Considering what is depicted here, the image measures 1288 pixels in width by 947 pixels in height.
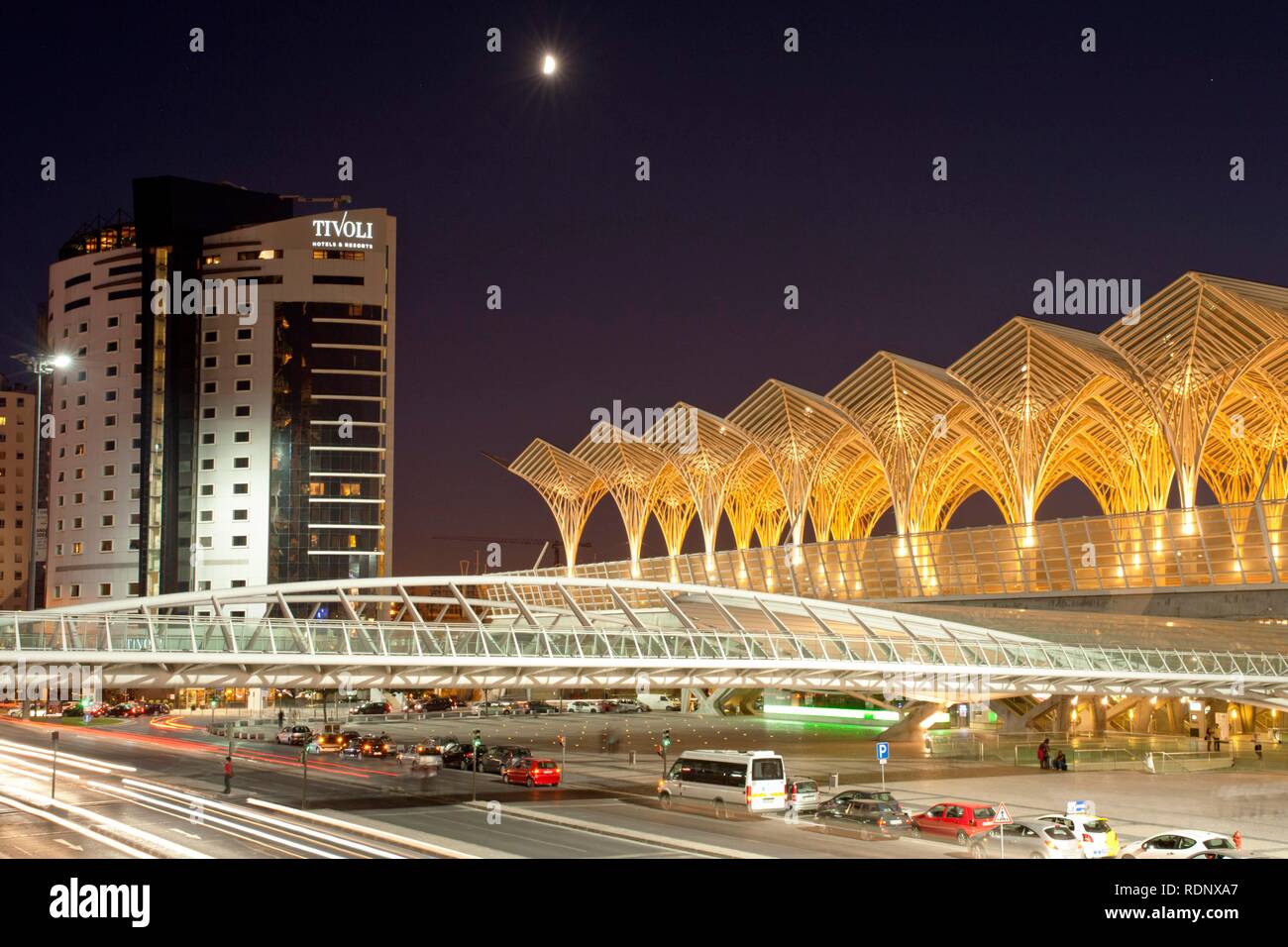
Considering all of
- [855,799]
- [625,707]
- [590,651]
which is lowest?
[625,707]

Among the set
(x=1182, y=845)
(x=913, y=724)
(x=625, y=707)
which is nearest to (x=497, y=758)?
(x=913, y=724)

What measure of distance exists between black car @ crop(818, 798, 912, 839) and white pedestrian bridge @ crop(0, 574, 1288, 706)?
18.4 feet

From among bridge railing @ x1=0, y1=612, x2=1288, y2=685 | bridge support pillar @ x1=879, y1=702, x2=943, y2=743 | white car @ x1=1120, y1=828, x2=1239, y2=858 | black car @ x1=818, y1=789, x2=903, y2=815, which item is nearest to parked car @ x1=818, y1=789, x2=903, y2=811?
black car @ x1=818, y1=789, x2=903, y2=815

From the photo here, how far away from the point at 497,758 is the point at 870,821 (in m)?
20.5

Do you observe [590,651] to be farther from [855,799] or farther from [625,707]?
[625,707]

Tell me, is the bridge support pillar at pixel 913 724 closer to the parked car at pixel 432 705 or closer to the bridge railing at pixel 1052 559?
the bridge railing at pixel 1052 559

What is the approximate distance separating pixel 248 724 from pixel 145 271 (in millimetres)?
51927

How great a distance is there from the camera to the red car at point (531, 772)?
→ 44.2 m

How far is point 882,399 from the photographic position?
3219 inches

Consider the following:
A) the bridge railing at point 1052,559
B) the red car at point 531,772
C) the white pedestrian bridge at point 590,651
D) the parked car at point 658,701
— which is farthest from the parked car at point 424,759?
the parked car at point 658,701

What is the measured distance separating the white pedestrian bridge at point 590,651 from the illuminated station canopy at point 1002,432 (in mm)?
16663

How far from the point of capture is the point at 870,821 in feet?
106
